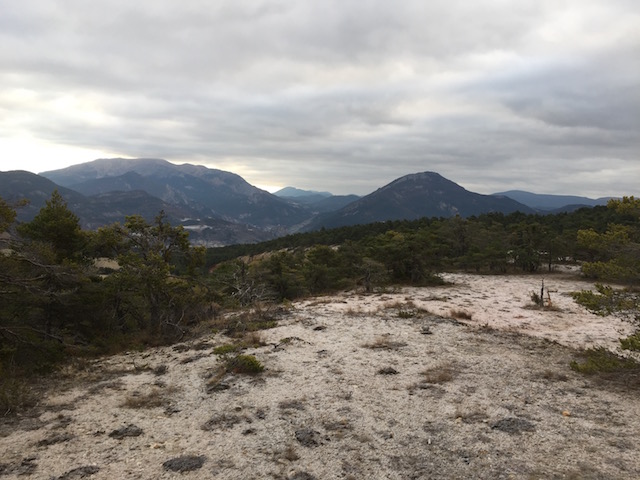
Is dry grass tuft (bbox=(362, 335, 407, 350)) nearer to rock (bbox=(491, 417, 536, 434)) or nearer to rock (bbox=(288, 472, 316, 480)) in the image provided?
rock (bbox=(491, 417, 536, 434))

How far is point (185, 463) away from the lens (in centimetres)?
712

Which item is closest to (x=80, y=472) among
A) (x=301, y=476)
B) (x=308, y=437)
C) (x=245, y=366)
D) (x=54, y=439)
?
(x=54, y=439)

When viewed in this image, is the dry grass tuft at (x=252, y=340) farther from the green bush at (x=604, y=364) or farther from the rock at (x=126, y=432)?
the green bush at (x=604, y=364)

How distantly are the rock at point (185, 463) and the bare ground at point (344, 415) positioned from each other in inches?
1.3

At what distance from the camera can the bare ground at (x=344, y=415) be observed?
6902mm

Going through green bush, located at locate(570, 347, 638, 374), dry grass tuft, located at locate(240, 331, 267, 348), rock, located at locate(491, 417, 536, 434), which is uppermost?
green bush, located at locate(570, 347, 638, 374)

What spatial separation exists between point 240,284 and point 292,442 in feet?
63.2

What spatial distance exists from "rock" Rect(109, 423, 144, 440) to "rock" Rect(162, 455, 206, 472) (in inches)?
65.4

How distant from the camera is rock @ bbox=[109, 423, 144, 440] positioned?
26.9 feet

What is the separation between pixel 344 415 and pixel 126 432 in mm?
5206

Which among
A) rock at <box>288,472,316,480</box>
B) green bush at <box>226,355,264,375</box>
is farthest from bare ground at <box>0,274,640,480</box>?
green bush at <box>226,355,264,375</box>

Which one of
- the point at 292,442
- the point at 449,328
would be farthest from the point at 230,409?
the point at 449,328

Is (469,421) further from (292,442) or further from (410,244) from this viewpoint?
(410,244)

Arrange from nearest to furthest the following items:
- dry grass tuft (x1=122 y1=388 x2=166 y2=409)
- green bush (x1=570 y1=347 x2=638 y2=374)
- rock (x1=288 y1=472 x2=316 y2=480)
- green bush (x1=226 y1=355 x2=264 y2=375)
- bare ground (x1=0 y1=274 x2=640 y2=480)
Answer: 1. rock (x1=288 y1=472 x2=316 y2=480)
2. bare ground (x1=0 y1=274 x2=640 y2=480)
3. green bush (x1=570 y1=347 x2=638 y2=374)
4. dry grass tuft (x1=122 y1=388 x2=166 y2=409)
5. green bush (x1=226 y1=355 x2=264 y2=375)
